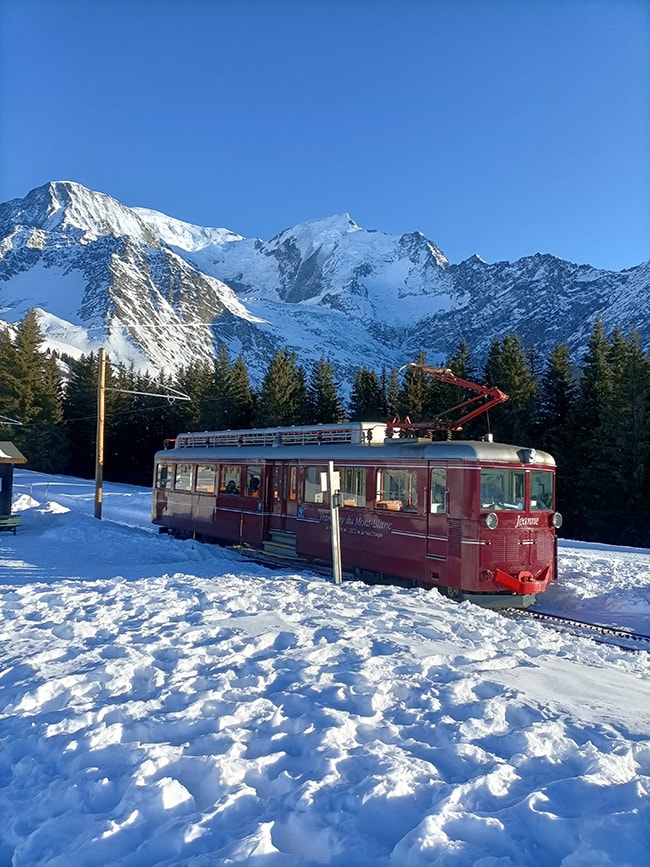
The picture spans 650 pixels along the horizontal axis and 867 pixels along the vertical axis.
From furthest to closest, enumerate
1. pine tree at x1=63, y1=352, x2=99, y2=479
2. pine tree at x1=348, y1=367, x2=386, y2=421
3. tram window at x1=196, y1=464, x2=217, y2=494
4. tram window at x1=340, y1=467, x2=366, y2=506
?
pine tree at x1=63, y1=352, x2=99, y2=479 < pine tree at x1=348, y1=367, x2=386, y2=421 < tram window at x1=196, y1=464, x2=217, y2=494 < tram window at x1=340, y1=467, x2=366, y2=506

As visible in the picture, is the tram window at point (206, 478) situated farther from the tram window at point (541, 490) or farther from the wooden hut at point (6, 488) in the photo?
the tram window at point (541, 490)

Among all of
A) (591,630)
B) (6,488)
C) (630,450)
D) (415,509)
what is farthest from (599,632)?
(630,450)

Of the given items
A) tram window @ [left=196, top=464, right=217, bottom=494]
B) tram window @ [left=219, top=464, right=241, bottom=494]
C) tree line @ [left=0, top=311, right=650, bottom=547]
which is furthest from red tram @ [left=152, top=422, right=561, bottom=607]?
tree line @ [left=0, top=311, right=650, bottom=547]

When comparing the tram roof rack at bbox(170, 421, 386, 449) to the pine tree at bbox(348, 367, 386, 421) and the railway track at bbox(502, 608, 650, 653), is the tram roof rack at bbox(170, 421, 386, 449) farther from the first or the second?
the pine tree at bbox(348, 367, 386, 421)

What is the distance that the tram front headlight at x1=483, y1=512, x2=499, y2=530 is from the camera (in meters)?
10.6

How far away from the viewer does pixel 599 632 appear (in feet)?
32.1

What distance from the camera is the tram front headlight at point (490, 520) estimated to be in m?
10.6

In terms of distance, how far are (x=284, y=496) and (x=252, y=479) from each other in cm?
149

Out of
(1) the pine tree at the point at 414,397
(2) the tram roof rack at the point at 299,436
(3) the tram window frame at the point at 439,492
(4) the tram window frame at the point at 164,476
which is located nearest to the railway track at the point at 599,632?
(3) the tram window frame at the point at 439,492

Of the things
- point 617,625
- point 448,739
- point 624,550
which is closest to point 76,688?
point 448,739

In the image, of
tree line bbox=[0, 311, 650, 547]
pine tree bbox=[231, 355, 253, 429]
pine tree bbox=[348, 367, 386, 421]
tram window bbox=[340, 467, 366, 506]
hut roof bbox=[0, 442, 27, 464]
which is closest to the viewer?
tram window bbox=[340, 467, 366, 506]

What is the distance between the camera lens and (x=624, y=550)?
1889 centimetres

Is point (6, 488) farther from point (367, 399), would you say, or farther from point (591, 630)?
point (367, 399)

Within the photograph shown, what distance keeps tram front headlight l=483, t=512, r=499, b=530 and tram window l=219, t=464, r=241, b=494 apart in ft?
26.1
